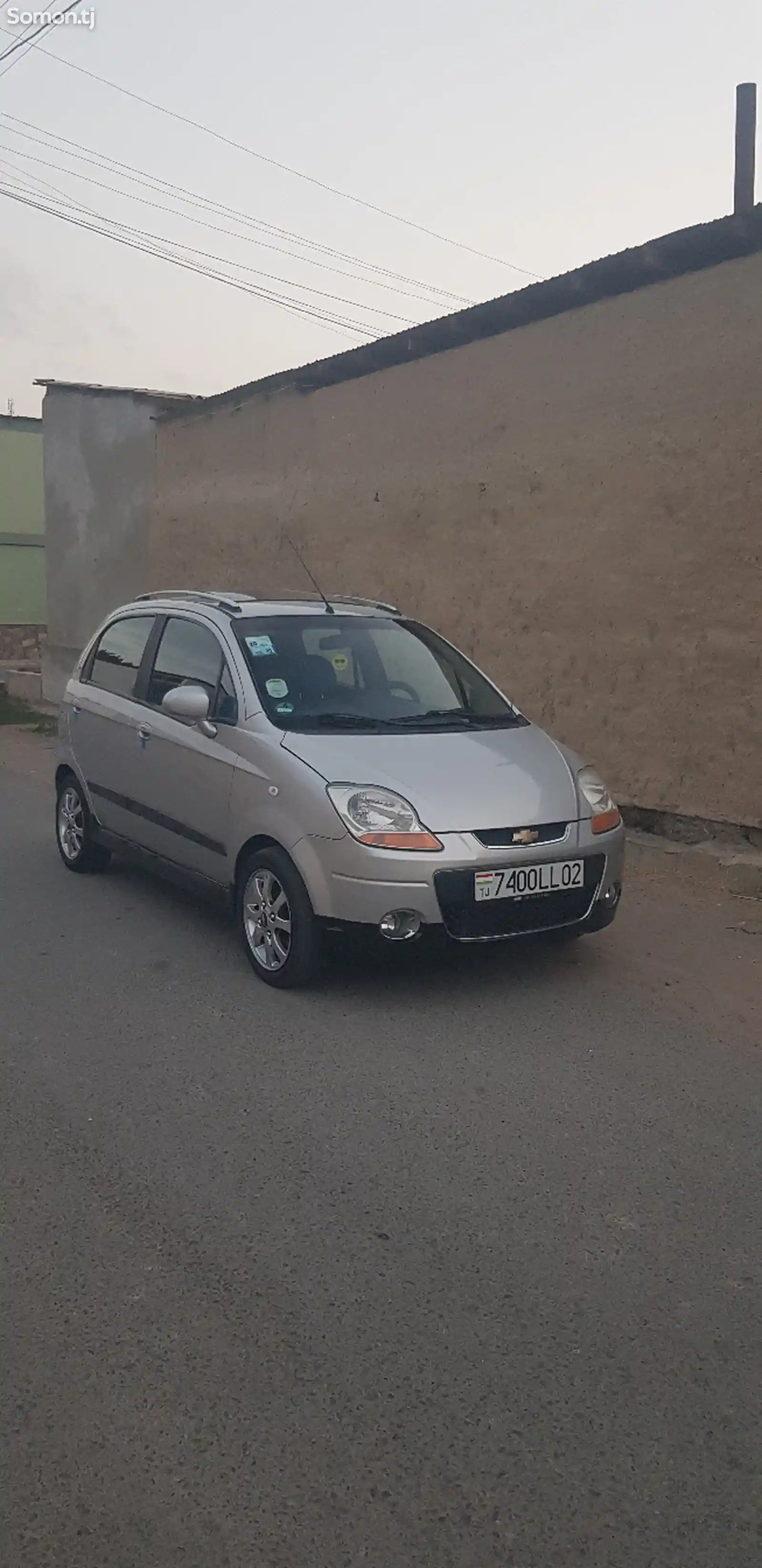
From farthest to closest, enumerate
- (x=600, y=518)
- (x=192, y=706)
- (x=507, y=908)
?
(x=600, y=518) < (x=192, y=706) < (x=507, y=908)

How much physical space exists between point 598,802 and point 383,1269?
2.91 m

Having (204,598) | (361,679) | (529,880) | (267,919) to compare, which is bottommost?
(267,919)

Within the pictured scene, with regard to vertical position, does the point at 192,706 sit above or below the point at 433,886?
above

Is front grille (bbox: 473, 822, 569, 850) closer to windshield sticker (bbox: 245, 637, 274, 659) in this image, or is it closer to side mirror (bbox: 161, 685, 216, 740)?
side mirror (bbox: 161, 685, 216, 740)

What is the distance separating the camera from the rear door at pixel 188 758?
244 inches

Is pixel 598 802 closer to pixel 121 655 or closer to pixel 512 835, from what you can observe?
pixel 512 835

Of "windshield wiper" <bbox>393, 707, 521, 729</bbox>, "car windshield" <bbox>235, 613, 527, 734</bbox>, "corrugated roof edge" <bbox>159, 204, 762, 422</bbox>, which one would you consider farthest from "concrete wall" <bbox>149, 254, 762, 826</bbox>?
"windshield wiper" <bbox>393, 707, 521, 729</bbox>

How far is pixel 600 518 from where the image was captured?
8703 mm

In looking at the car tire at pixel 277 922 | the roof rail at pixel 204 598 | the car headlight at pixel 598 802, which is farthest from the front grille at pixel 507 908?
the roof rail at pixel 204 598

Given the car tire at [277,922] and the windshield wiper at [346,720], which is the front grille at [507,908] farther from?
the windshield wiper at [346,720]

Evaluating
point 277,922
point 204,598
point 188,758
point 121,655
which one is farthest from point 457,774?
point 121,655

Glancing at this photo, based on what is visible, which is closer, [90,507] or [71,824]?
[71,824]

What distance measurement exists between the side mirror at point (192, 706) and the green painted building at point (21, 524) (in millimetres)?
22889

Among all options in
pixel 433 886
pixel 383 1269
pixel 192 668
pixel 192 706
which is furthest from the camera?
pixel 192 668
